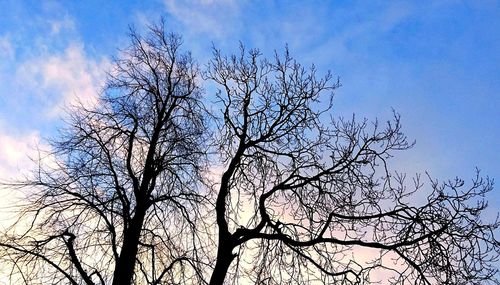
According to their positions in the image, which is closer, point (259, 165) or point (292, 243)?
point (292, 243)

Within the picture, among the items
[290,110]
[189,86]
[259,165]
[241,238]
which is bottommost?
[241,238]

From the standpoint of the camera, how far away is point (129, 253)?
10188mm

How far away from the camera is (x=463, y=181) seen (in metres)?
8.82

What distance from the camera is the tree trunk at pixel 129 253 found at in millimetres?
10000

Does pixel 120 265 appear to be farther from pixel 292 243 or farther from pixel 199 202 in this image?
pixel 292 243

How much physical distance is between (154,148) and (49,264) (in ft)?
9.76

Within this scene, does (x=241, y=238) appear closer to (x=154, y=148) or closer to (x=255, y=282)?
(x=255, y=282)

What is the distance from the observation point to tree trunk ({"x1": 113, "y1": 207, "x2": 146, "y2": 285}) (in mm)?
10000

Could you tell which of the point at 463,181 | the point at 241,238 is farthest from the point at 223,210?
the point at 463,181

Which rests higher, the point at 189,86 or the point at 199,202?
the point at 189,86

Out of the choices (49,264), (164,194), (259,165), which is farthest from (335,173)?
(49,264)

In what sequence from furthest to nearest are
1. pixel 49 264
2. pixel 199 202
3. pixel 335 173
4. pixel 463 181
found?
pixel 199 202 < pixel 335 173 < pixel 49 264 < pixel 463 181

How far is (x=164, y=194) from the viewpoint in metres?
11.1

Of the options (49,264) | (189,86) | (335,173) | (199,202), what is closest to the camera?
(49,264)
